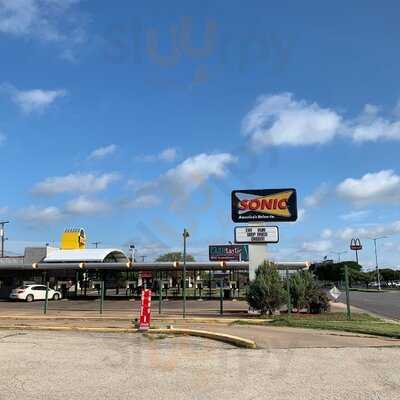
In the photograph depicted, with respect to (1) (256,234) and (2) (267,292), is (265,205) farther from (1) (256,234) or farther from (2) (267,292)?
(2) (267,292)

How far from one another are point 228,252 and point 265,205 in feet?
131

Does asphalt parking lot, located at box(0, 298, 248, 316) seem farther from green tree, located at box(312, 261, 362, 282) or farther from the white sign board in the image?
green tree, located at box(312, 261, 362, 282)

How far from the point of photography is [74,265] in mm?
47844

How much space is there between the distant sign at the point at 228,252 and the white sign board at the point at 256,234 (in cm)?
3666

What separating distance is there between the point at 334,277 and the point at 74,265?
107 m

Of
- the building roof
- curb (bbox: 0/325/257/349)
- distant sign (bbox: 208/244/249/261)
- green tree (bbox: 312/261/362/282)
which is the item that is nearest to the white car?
the building roof

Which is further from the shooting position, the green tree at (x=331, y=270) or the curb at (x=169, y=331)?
the green tree at (x=331, y=270)

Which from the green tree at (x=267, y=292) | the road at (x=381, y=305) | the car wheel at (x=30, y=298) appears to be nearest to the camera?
the green tree at (x=267, y=292)

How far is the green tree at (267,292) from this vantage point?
2367 centimetres

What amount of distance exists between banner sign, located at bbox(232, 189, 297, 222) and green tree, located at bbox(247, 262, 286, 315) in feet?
12.7

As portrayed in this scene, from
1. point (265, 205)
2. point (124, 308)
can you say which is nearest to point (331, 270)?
point (124, 308)

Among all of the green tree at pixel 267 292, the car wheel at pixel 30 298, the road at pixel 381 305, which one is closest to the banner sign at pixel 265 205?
the green tree at pixel 267 292

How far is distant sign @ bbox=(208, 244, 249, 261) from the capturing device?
213ft

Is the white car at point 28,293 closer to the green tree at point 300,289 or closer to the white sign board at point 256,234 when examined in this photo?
the white sign board at point 256,234
